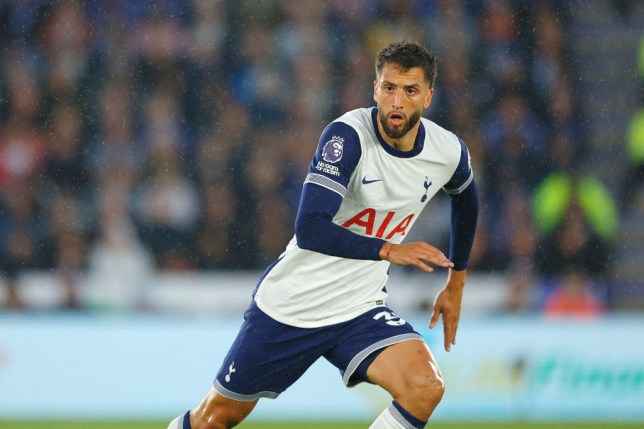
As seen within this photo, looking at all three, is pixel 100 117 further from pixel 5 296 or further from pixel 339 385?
pixel 339 385

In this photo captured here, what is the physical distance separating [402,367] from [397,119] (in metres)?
1.01

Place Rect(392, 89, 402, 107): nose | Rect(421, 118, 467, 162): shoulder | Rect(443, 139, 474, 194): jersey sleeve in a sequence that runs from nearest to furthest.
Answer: Rect(392, 89, 402, 107): nose → Rect(421, 118, 467, 162): shoulder → Rect(443, 139, 474, 194): jersey sleeve

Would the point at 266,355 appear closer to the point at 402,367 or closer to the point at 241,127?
the point at 402,367

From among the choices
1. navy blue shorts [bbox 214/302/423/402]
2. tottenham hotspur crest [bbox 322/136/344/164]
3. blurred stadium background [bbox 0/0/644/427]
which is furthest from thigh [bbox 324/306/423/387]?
blurred stadium background [bbox 0/0/644/427]

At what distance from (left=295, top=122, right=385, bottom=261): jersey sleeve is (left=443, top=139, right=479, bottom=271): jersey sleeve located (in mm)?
724

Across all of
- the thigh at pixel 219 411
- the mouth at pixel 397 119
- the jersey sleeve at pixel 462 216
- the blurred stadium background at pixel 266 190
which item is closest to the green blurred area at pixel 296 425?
the blurred stadium background at pixel 266 190

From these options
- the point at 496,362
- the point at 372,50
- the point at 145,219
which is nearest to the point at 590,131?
the point at 372,50

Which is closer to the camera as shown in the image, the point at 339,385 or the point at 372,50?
the point at 339,385

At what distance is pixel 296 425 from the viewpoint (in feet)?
26.0

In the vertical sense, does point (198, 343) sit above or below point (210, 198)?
below

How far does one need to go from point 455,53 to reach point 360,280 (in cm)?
692

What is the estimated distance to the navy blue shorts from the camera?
462 centimetres

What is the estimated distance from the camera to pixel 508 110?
35.4ft

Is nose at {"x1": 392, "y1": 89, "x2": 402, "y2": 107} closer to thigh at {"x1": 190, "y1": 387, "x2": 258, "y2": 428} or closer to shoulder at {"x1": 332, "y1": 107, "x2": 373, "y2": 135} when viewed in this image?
shoulder at {"x1": 332, "y1": 107, "x2": 373, "y2": 135}
